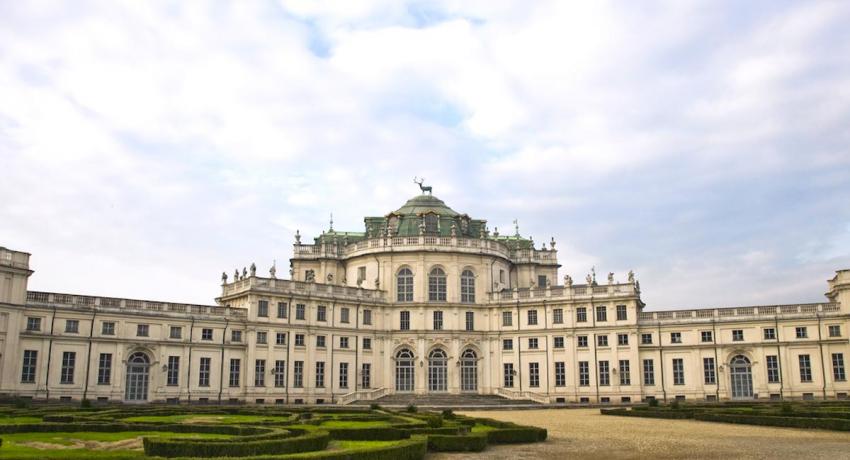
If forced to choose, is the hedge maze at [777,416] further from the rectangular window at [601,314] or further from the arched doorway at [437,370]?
the arched doorway at [437,370]

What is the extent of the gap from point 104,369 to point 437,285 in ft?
105

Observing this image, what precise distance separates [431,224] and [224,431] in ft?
180

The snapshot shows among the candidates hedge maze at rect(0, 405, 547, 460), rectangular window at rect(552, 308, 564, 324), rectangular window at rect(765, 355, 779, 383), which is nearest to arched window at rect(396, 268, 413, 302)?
rectangular window at rect(552, 308, 564, 324)

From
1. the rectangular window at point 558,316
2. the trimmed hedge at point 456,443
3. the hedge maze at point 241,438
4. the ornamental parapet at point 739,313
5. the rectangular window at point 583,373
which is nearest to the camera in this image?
the hedge maze at point 241,438

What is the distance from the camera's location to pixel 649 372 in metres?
72.9

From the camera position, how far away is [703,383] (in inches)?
2790

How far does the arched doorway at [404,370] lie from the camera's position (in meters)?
76.9

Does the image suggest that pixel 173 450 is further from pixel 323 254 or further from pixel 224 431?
pixel 323 254

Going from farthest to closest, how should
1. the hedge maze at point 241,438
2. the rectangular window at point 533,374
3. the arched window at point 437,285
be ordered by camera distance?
the arched window at point 437,285 < the rectangular window at point 533,374 < the hedge maze at point 241,438

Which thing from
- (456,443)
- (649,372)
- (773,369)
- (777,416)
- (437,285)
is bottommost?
(456,443)

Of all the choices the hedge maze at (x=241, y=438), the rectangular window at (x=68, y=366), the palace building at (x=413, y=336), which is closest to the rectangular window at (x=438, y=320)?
the palace building at (x=413, y=336)

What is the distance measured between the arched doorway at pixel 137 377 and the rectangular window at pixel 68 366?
4194mm

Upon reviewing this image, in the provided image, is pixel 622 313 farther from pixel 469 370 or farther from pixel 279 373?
pixel 279 373

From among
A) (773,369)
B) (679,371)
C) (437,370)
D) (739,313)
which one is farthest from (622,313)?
(437,370)
